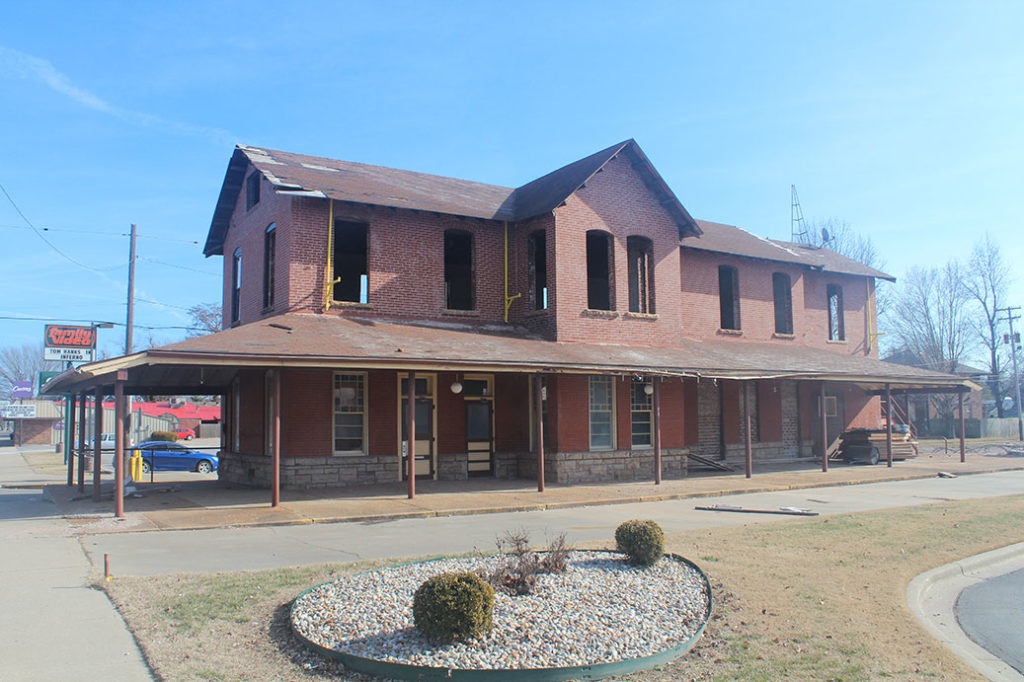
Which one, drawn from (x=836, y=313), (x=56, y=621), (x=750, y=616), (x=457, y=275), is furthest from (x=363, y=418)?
(x=836, y=313)

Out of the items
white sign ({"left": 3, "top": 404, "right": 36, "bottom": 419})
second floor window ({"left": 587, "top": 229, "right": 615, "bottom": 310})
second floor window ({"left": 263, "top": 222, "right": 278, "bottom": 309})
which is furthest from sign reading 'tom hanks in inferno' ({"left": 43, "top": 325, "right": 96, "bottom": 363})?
white sign ({"left": 3, "top": 404, "right": 36, "bottom": 419})

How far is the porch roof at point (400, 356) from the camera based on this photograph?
1378 centimetres

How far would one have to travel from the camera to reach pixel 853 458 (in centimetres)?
2653

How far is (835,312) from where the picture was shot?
30328mm

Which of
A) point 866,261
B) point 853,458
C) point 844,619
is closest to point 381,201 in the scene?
point 844,619

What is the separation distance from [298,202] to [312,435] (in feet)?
18.1

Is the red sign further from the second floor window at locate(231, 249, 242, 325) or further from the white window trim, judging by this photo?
the white window trim

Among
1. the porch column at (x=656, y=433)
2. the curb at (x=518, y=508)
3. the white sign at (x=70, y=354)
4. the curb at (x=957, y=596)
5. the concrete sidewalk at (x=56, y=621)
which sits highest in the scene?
the white sign at (x=70, y=354)

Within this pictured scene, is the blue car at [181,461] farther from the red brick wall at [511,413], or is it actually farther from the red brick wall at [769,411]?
the red brick wall at [769,411]

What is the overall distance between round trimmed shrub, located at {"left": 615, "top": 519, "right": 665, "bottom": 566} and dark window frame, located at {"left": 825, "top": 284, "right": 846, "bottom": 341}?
23.4m

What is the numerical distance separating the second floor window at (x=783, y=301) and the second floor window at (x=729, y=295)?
1938 millimetres

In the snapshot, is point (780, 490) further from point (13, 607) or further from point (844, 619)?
point (13, 607)

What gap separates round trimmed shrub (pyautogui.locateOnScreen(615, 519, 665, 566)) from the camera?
A: 8.73 meters

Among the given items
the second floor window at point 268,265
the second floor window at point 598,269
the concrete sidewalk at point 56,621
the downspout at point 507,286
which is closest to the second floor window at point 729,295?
the second floor window at point 598,269
